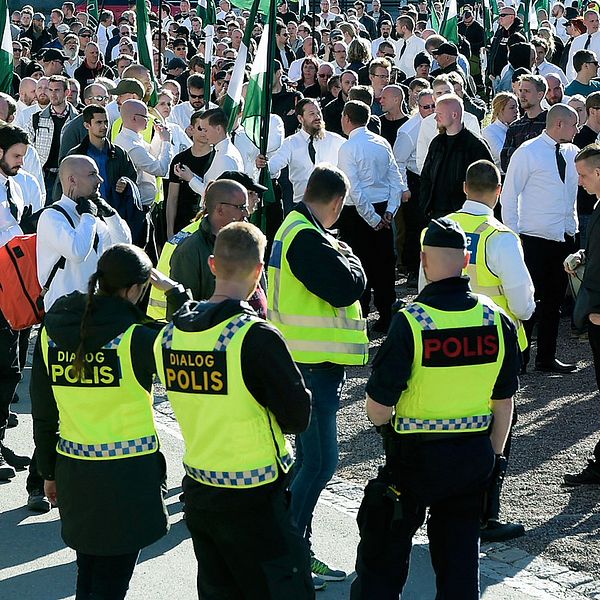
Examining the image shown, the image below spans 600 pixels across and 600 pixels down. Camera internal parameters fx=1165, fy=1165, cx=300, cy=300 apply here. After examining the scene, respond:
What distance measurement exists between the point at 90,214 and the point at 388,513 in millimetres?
2806

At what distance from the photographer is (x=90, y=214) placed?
6.55 meters

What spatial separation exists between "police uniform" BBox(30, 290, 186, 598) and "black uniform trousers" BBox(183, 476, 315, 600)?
36 centimetres

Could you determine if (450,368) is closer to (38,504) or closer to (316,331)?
(316,331)

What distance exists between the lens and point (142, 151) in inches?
403

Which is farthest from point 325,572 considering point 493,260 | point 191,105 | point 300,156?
point 191,105

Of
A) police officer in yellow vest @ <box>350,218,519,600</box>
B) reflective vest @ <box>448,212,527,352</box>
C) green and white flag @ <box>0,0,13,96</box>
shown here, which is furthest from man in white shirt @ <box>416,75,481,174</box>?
police officer in yellow vest @ <box>350,218,519,600</box>

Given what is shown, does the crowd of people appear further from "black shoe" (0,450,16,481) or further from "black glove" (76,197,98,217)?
"black shoe" (0,450,16,481)

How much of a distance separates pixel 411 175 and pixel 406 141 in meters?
0.44

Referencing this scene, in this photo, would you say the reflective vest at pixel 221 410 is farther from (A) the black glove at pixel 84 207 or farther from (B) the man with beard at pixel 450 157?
(B) the man with beard at pixel 450 157

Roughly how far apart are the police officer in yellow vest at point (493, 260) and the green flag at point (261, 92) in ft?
11.9

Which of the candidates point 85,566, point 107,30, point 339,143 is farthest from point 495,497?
point 107,30

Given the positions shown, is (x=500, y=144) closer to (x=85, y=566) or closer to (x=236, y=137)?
(x=236, y=137)

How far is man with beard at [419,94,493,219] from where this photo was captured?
9.90 meters

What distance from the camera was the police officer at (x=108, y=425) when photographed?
4.48 metres
